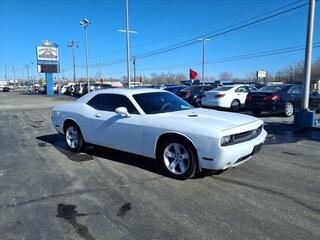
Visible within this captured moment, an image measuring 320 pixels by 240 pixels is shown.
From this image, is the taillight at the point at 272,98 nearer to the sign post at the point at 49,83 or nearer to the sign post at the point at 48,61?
the sign post at the point at 48,61

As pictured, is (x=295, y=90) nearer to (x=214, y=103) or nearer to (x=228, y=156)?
(x=214, y=103)

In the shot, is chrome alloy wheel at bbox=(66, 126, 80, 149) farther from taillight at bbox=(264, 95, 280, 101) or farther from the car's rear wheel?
taillight at bbox=(264, 95, 280, 101)

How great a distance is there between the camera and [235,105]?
1581 centimetres

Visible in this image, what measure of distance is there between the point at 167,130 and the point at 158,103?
109cm

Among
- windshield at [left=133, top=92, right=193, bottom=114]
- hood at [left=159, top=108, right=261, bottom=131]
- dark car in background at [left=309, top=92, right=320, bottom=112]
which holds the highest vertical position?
windshield at [left=133, top=92, right=193, bottom=114]

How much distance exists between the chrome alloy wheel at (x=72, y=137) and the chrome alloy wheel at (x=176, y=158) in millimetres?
2778

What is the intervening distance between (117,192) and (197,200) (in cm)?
120

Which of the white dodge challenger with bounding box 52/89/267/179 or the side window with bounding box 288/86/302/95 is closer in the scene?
the white dodge challenger with bounding box 52/89/267/179

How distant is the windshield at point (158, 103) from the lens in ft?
18.8

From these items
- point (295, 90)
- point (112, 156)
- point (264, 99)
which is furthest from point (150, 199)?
point (295, 90)

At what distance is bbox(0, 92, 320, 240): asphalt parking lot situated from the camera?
11.1 feet

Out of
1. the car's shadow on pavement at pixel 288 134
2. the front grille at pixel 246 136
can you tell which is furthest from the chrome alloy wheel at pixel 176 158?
the car's shadow on pavement at pixel 288 134

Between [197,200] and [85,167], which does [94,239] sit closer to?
[197,200]

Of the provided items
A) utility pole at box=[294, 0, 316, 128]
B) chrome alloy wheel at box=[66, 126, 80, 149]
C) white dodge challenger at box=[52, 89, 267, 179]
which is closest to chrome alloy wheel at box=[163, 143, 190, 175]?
white dodge challenger at box=[52, 89, 267, 179]
